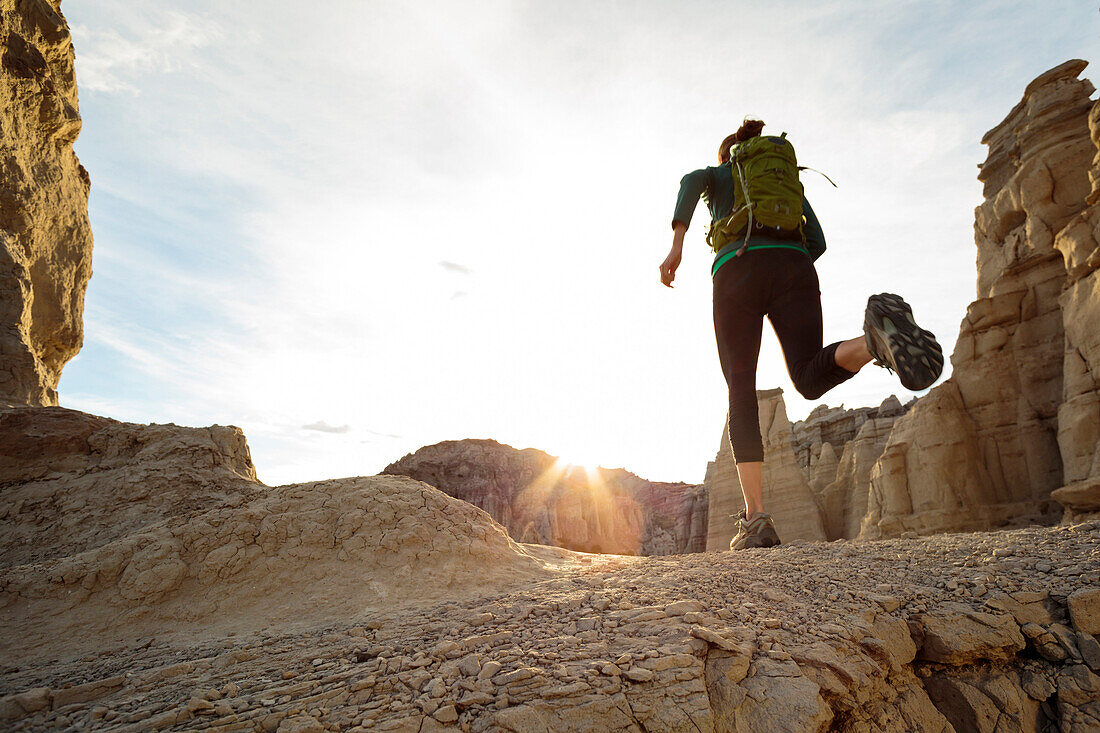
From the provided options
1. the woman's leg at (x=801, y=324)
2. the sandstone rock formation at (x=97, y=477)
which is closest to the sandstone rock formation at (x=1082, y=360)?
the woman's leg at (x=801, y=324)

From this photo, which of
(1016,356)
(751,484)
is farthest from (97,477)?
(1016,356)

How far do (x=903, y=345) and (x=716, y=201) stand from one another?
1.96 m

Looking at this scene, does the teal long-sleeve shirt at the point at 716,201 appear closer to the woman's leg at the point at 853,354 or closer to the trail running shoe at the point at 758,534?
the woman's leg at the point at 853,354

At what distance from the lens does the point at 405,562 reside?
143 inches

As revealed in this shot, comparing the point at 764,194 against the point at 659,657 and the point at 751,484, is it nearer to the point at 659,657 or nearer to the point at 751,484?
the point at 751,484

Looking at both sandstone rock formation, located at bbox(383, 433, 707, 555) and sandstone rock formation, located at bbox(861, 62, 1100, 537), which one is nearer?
sandstone rock formation, located at bbox(861, 62, 1100, 537)

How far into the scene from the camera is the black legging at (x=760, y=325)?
3.46 meters

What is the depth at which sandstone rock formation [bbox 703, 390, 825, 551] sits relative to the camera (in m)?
19.9

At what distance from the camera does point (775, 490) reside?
67.7 ft

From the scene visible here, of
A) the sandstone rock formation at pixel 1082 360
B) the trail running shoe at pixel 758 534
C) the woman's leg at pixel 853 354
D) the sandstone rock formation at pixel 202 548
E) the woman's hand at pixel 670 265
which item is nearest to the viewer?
the woman's leg at pixel 853 354

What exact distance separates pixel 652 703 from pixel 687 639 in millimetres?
330

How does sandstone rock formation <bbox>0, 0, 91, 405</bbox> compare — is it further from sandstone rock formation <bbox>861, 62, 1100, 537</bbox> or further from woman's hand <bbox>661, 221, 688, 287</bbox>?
sandstone rock formation <bbox>861, 62, 1100, 537</bbox>

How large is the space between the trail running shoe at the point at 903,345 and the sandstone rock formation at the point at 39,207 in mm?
9028

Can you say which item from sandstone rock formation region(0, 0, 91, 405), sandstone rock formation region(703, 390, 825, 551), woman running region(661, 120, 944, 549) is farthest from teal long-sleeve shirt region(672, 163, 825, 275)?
sandstone rock formation region(703, 390, 825, 551)
